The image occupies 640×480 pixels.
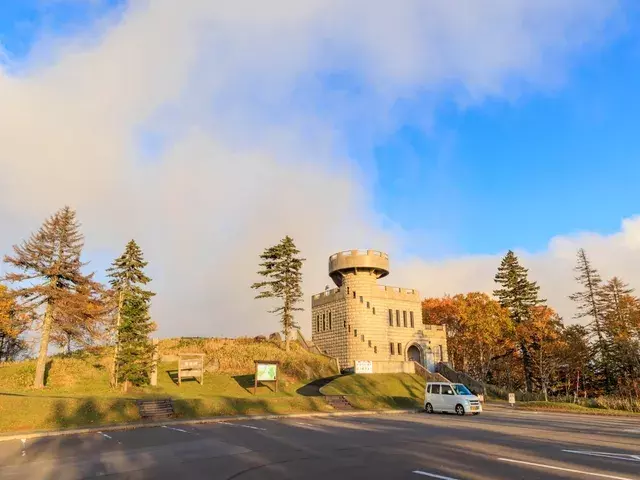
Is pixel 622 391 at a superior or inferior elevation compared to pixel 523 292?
inferior

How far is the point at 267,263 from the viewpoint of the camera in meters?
45.9

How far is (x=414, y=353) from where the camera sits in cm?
5200

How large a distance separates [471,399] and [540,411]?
630cm

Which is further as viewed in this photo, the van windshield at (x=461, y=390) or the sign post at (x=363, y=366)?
the sign post at (x=363, y=366)

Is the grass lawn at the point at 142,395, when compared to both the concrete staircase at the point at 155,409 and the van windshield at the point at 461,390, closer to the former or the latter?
the concrete staircase at the point at 155,409

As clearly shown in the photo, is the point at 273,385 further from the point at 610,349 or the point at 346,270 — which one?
the point at 610,349

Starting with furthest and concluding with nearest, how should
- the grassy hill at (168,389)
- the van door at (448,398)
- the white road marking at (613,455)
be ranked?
the van door at (448,398)
the grassy hill at (168,389)
the white road marking at (613,455)

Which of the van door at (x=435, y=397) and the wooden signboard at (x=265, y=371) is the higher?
the wooden signboard at (x=265, y=371)

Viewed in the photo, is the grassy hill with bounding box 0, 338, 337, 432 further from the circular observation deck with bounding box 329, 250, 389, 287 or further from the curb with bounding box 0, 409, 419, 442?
the circular observation deck with bounding box 329, 250, 389, 287

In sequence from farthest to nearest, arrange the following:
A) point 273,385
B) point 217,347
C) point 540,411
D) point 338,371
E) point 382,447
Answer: point 338,371
point 217,347
point 273,385
point 540,411
point 382,447

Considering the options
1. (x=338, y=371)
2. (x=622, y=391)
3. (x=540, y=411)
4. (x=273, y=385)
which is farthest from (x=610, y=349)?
(x=273, y=385)

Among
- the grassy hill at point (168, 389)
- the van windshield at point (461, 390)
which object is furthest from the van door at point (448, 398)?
the grassy hill at point (168, 389)

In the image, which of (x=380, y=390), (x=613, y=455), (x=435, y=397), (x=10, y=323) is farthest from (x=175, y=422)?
(x=380, y=390)

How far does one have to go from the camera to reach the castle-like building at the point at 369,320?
47.5 m
